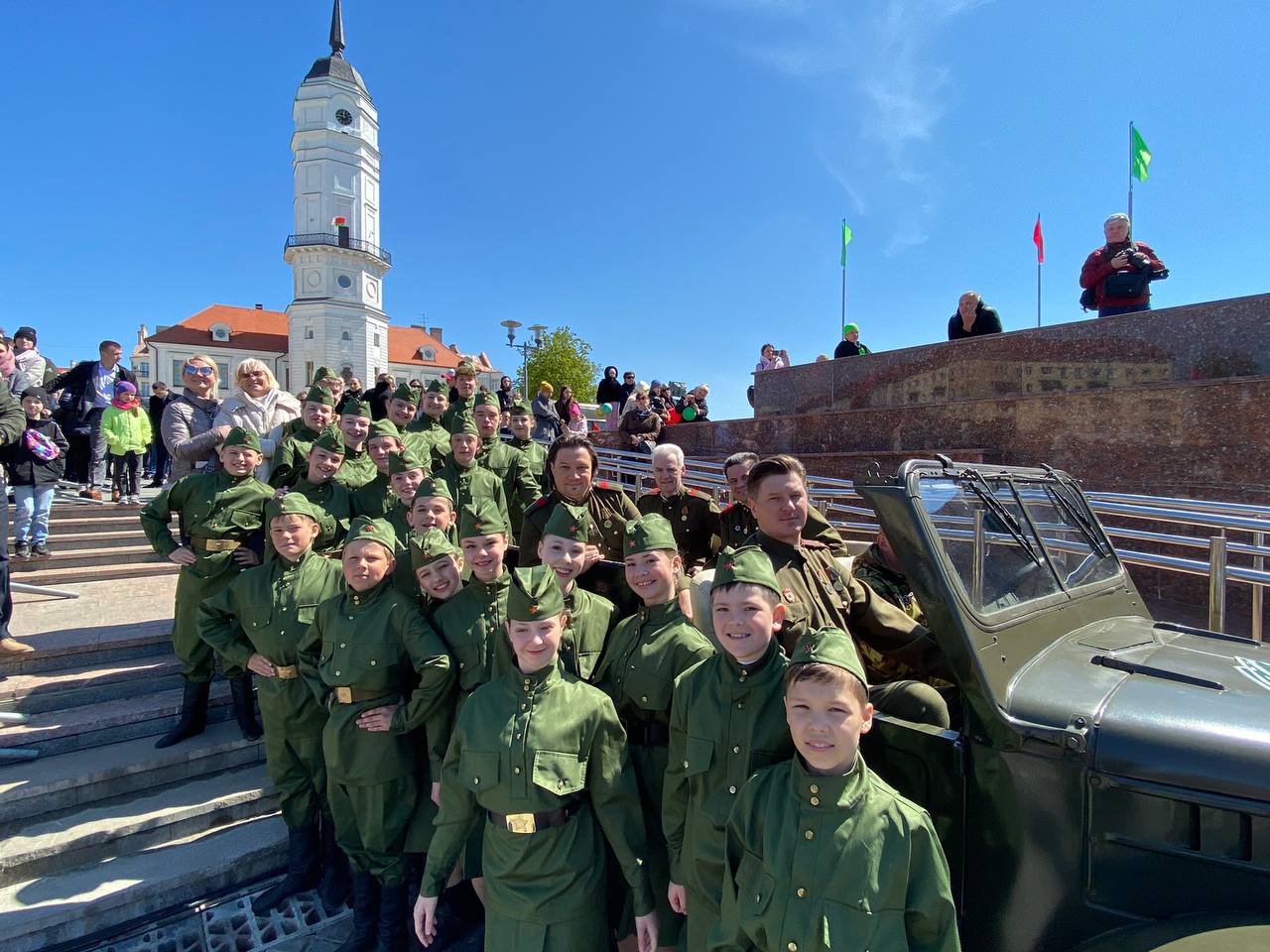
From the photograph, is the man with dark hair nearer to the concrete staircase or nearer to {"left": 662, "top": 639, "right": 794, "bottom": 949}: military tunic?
the concrete staircase

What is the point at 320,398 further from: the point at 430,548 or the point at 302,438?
the point at 430,548

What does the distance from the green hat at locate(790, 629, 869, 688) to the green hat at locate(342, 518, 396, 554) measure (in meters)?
2.19

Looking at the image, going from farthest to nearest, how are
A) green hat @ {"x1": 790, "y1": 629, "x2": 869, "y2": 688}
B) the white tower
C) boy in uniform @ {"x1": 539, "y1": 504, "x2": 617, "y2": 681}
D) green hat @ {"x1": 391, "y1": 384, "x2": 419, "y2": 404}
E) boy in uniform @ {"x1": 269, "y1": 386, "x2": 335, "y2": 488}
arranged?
the white tower, green hat @ {"x1": 391, "y1": 384, "x2": 419, "y2": 404}, boy in uniform @ {"x1": 269, "y1": 386, "x2": 335, "y2": 488}, boy in uniform @ {"x1": 539, "y1": 504, "x2": 617, "y2": 681}, green hat @ {"x1": 790, "y1": 629, "x2": 869, "y2": 688}

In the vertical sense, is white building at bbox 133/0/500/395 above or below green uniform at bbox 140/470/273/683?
above

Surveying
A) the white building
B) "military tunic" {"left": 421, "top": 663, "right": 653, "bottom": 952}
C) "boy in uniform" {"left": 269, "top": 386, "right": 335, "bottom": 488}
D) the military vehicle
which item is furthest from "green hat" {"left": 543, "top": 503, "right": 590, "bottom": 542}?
the white building

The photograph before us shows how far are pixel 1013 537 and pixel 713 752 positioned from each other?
124 cm

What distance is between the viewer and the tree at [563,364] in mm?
38844

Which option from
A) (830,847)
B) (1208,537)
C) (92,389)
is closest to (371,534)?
(830,847)

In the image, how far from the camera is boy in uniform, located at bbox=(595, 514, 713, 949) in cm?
251

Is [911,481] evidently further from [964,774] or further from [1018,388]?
[1018,388]

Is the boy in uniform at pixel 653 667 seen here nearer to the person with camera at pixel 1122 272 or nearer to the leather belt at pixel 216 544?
the leather belt at pixel 216 544

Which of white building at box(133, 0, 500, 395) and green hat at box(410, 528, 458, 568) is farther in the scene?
white building at box(133, 0, 500, 395)

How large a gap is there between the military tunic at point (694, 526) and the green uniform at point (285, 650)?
7.03ft

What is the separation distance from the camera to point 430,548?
3.22m
